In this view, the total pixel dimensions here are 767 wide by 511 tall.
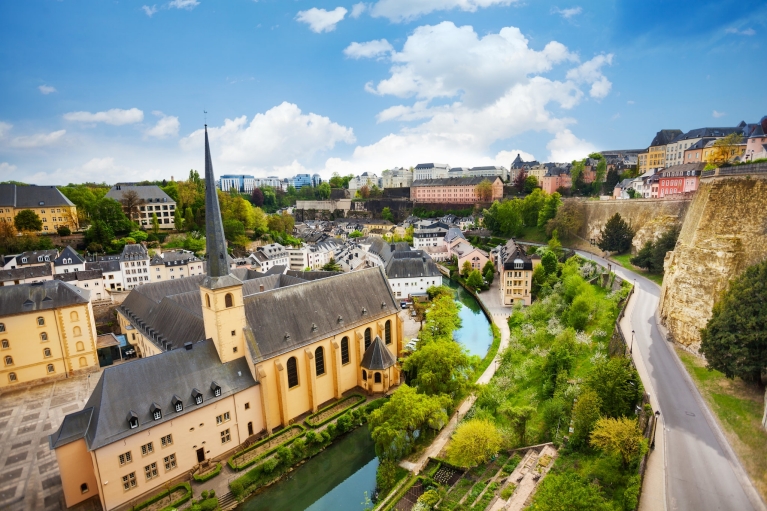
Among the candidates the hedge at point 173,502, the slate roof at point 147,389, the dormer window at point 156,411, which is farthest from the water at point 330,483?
the dormer window at point 156,411

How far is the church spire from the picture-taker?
2397 cm

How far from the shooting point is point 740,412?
22.0 meters

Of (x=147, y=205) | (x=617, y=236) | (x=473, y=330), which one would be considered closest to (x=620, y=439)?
(x=473, y=330)

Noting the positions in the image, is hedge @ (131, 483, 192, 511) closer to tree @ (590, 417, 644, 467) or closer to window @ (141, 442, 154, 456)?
window @ (141, 442, 154, 456)

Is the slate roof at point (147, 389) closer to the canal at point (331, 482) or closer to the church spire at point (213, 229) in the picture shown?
the church spire at point (213, 229)

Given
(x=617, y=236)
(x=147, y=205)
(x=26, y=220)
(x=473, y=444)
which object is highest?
(x=147, y=205)

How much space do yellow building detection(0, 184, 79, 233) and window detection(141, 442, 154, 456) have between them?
6712cm

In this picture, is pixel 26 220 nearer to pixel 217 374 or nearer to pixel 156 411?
pixel 217 374

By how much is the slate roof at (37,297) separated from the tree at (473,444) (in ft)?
116

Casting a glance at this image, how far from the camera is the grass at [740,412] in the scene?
1846cm

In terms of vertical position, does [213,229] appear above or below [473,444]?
above

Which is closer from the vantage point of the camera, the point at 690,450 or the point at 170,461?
the point at 690,450

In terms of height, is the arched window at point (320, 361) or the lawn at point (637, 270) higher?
the lawn at point (637, 270)

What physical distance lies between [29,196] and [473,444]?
84.8m
